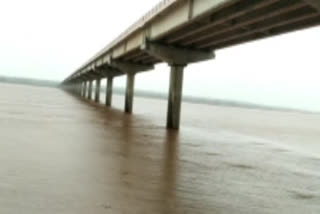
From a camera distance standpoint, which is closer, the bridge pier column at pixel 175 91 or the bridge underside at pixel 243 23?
the bridge underside at pixel 243 23

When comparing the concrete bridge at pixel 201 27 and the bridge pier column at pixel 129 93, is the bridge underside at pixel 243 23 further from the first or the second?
the bridge pier column at pixel 129 93

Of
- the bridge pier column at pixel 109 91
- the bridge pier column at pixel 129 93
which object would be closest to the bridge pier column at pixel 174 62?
the bridge pier column at pixel 129 93

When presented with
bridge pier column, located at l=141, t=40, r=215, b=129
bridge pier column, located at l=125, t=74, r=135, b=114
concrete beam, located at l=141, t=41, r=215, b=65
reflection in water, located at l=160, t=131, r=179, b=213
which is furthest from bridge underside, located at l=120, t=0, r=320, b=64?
bridge pier column, located at l=125, t=74, r=135, b=114

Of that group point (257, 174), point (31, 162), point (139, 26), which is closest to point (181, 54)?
point (139, 26)

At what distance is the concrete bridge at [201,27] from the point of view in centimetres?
1678

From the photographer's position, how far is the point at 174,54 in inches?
1094

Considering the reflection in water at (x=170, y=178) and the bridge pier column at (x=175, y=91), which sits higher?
the bridge pier column at (x=175, y=91)

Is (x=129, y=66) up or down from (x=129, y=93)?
up

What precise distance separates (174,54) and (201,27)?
620 cm

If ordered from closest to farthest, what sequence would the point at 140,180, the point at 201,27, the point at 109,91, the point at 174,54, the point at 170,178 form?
the point at 140,180 → the point at 170,178 → the point at 201,27 → the point at 174,54 → the point at 109,91

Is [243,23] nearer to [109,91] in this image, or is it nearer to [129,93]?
[129,93]

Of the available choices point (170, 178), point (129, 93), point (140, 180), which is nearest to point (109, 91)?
point (129, 93)

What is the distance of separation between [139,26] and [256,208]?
21.2 m

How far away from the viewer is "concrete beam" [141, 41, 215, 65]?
1079 inches
